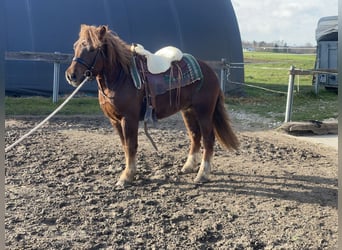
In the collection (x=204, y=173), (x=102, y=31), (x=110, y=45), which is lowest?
(x=204, y=173)

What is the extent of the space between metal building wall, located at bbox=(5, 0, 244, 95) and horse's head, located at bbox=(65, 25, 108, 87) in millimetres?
6682

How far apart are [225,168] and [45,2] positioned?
317 inches

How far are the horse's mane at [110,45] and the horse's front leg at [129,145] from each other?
56 cm

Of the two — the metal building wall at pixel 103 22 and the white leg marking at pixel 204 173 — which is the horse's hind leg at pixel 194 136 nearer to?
the white leg marking at pixel 204 173

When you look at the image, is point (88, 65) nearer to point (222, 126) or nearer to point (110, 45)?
point (110, 45)

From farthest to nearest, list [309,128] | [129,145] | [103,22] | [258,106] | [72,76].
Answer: [103,22], [258,106], [309,128], [129,145], [72,76]

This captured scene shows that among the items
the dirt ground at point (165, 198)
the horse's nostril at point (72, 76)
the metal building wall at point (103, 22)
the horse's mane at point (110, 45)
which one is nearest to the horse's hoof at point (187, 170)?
the dirt ground at point (165, 198)

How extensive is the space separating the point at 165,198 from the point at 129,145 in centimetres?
72

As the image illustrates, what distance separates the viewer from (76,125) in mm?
7289

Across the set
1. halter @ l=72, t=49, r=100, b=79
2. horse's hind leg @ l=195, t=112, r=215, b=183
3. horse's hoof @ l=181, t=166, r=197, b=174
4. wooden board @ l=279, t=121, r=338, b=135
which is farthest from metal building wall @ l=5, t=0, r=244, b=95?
horse's hind leg @ l=195, t=112, r=215, b=183

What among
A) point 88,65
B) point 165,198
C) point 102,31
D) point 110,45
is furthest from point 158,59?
point 165,198

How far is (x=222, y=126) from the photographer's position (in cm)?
484

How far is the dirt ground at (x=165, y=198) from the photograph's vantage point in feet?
10.3

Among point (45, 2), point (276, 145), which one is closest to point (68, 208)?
point (276, 145)
